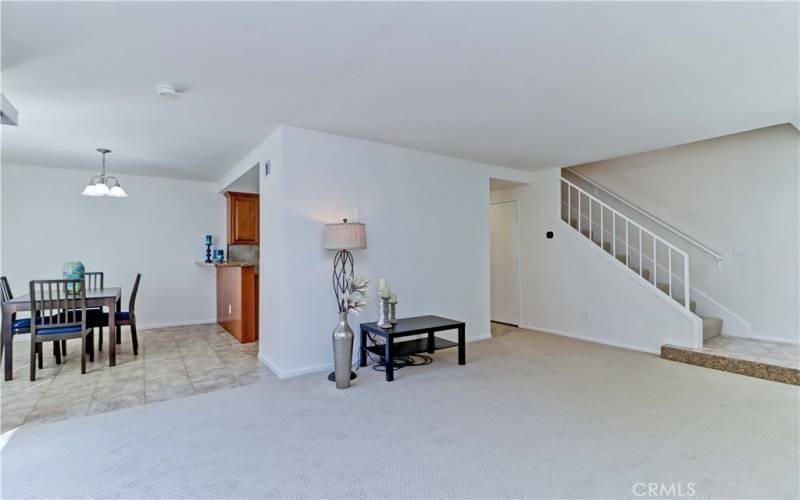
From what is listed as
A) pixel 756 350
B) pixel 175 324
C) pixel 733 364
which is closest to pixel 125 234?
pixel 175 324

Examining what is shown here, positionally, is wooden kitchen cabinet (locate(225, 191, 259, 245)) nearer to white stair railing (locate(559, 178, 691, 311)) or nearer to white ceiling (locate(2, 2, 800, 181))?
white ceiling (locate(2, 2, 800, 181))

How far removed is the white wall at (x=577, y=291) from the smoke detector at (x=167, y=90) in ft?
15.8

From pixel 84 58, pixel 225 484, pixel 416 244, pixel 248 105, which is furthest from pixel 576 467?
pixel 84 58

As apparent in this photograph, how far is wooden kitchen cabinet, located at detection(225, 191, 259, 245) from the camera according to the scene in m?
6.14

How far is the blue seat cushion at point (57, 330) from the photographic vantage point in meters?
3.67

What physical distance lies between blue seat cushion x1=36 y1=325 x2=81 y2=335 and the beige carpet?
1397 millimetres

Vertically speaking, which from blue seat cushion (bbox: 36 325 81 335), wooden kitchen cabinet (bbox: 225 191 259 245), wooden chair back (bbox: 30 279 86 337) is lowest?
blue seat cushion (bbox: 36 325 81 335)

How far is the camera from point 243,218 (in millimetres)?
6176

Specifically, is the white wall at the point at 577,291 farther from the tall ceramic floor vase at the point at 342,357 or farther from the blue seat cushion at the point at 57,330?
the blue seat cushion at the point at 57,330

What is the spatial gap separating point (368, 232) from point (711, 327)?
4.16 metres

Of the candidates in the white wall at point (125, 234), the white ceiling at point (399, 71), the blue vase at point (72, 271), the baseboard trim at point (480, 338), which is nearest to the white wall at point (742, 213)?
the white ceiling at point (399, 71)

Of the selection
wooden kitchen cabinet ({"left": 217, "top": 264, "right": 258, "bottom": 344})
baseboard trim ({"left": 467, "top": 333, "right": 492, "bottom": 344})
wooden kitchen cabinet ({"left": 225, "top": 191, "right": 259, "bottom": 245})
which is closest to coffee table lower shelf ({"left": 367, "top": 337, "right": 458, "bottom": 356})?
baseboard trim ({"left": 467, "top": 333, "right": 492, "bottom": 344})

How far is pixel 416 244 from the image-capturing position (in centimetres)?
470

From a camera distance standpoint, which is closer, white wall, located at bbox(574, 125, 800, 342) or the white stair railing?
white wall, located at bbox(574, 125, 800, 342)
